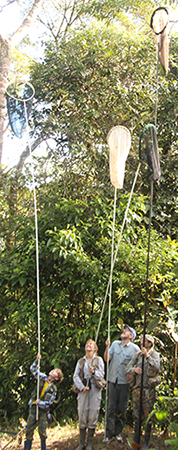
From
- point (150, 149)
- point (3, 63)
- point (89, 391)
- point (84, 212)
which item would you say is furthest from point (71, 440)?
point (3, 63)

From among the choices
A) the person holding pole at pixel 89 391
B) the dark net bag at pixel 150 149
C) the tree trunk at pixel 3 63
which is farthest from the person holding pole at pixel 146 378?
the tree trunk at pixel 3 63

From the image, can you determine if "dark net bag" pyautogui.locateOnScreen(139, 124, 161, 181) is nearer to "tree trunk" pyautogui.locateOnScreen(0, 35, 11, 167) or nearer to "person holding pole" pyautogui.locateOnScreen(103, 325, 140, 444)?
"person holding pole" pyautogui.locateOnScreen(103, 325, 140, 444)

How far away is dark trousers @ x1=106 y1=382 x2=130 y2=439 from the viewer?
348 centimetres

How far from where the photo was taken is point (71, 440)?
12.4 feet

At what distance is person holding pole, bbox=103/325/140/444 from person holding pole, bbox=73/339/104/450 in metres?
0.15

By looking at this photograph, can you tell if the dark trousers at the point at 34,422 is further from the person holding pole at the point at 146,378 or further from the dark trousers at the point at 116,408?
the person holding pole at the point at 146,378

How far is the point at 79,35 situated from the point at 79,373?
4.55m

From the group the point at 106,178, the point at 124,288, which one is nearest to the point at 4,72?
the point at 106,178

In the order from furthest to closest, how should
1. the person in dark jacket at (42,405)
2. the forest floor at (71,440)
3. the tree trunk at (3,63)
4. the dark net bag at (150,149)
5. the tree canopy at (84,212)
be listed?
the tree trunk at (3,63) < the tree canopy at (84,212) < the forest floor at (71,440) < the person in dark jacket at (42,405) < the dark net bag at (150,149)

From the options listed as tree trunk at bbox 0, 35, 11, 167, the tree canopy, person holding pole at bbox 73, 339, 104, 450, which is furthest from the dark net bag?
tree trunk at bbox 0, 35, 11, 167

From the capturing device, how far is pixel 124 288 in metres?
3.94

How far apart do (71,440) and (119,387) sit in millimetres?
860

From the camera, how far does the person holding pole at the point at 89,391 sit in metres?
3.35

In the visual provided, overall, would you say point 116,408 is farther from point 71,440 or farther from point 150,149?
point 150,149
